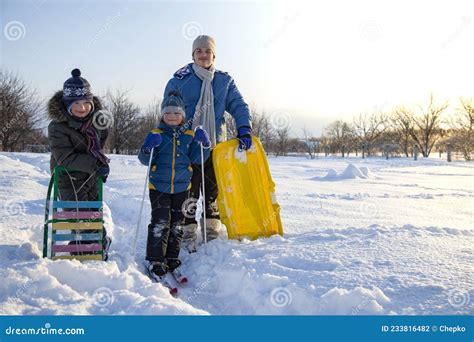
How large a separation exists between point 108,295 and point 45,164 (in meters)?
9.89

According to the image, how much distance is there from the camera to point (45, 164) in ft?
36.1

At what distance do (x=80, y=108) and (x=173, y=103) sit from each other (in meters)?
0.83

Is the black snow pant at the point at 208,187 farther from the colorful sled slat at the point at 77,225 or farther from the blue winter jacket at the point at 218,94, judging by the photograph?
the colorful sled slat at the point at 77,225

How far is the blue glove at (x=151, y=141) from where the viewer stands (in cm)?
341

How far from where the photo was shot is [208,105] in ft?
13.3

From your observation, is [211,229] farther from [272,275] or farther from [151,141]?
[272,275]

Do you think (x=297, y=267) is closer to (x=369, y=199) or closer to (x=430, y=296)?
(x=430, y=296)

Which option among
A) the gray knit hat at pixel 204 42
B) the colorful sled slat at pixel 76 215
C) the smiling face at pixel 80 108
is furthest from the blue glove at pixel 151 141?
the gray knit hat at pixel 204 42

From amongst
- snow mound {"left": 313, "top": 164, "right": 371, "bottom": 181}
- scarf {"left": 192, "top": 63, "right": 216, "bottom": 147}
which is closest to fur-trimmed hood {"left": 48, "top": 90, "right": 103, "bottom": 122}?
scarf {"left": 192, "top": 63, "right": 216, "bottom": 147}

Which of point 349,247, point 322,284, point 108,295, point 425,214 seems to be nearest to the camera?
point 108,295

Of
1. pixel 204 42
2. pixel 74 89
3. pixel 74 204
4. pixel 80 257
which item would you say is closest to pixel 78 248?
pixel 80 257

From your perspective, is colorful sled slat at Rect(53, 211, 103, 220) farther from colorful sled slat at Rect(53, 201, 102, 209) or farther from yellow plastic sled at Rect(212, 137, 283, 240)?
yellow plastic sled at Rect(212, 137, 283, 240)
